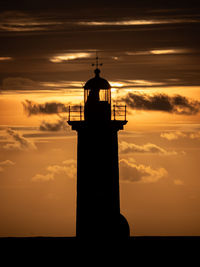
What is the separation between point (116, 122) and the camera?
27.4m

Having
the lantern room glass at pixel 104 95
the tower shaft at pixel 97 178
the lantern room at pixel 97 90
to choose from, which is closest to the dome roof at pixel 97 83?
the lantern room at pixel 97 90

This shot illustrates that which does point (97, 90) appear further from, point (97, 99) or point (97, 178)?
point (97, 178)

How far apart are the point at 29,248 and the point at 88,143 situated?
218 inches

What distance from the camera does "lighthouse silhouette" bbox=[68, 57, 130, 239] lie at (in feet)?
88.9

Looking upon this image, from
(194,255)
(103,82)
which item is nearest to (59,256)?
(194,255)

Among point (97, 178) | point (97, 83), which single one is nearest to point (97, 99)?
point (97, 83)

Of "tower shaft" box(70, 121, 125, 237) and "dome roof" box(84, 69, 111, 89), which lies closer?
"tower shaft" box(70, 121, 125, 237)

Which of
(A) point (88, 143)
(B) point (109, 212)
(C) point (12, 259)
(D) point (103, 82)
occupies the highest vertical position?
(D) point (103, 82)

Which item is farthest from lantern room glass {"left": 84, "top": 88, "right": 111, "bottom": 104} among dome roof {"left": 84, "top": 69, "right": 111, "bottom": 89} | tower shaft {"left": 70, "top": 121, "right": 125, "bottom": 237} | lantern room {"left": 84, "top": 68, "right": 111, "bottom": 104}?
tower shaft {"left": 70, "top": 121, "right": 125, "bottom": 237}

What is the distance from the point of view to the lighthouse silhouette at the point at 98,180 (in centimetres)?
2709

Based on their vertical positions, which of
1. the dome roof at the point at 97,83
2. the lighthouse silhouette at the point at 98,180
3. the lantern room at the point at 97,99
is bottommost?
the lighthouse silhouette at the point at 98,180

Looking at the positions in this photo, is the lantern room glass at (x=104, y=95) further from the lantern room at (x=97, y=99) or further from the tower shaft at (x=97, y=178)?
the tower shaft at (x=97, y=178)

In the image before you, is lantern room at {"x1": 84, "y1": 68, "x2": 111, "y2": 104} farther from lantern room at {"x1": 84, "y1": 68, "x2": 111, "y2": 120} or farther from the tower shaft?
the tower shaft

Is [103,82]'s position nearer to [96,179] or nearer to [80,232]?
[96,179]
